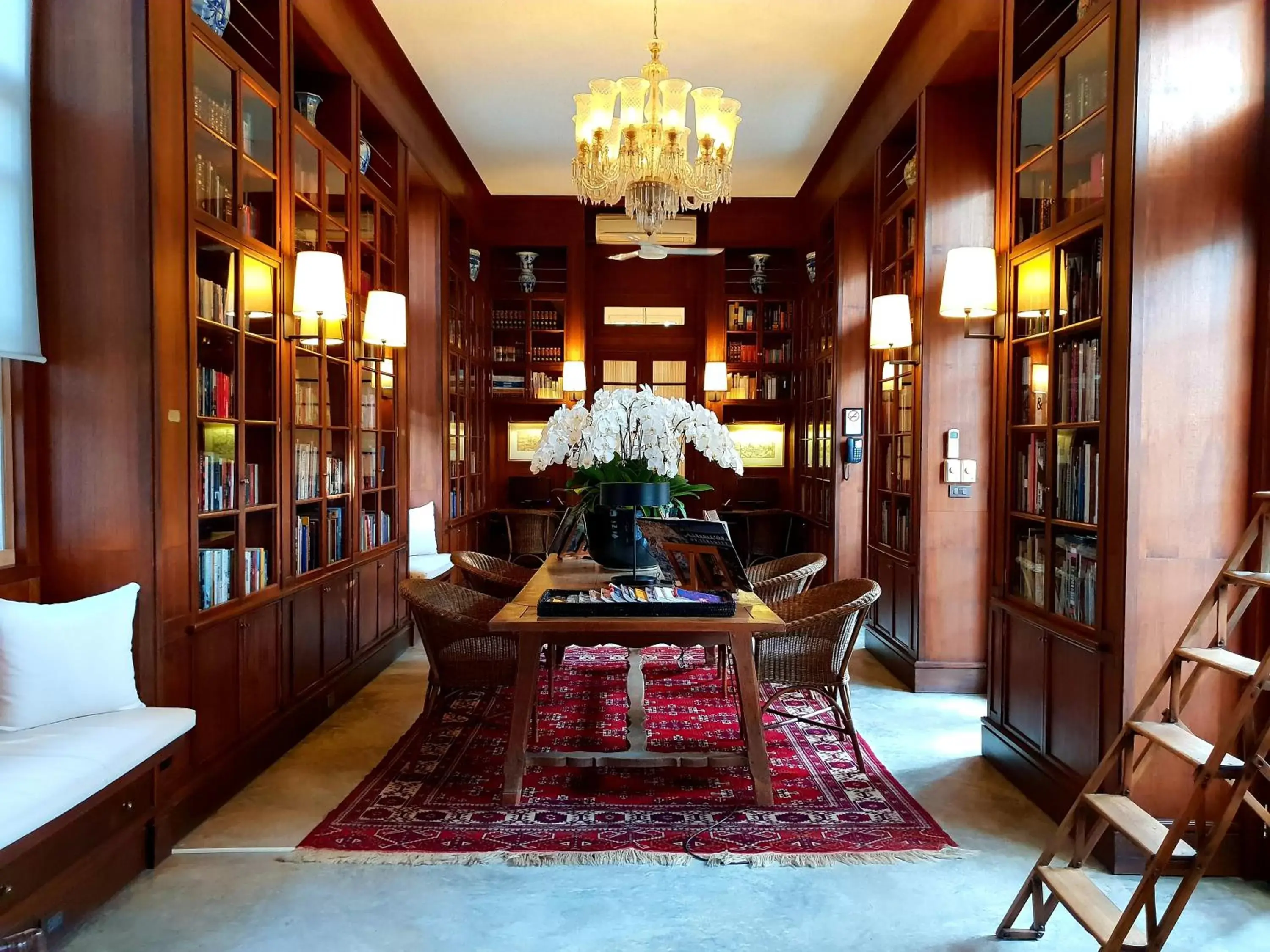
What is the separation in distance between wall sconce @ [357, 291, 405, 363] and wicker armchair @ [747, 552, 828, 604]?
8.28 feet

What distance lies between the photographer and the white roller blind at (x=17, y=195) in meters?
2.62

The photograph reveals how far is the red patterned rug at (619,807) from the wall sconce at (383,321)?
213 centimetres

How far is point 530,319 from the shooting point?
9164mm

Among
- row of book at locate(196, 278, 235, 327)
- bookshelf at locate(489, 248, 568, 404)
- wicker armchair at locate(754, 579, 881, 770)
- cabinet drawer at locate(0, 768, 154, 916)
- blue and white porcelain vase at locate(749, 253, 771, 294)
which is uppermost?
blue and white porcelain vase at locate(749, 253, 771, 294)

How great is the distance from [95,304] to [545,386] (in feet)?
21.1

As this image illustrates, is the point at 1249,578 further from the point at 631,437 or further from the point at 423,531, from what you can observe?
the point at 423,531

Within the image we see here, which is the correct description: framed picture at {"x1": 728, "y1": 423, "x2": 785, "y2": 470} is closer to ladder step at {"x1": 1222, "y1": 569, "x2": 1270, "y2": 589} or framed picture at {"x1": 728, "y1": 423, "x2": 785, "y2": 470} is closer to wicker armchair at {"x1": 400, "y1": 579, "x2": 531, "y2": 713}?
wicker armchair at {"x1": 400, "y1": 579, "x2": 531, "y2": 713}

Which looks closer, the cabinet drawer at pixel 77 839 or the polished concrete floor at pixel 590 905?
the cabinet drawer at pixel 77 839

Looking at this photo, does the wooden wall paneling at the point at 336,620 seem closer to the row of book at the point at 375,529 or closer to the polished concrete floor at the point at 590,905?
the row of book at the point at 375,529

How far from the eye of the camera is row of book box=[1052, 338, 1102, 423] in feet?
9.93

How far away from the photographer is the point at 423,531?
21.6 ft

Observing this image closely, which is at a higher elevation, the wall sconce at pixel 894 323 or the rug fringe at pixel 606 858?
the wall sconce at pixel 894 323

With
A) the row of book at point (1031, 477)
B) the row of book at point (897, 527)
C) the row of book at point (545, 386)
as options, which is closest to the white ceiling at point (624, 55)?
the row of book at point (545, 386)

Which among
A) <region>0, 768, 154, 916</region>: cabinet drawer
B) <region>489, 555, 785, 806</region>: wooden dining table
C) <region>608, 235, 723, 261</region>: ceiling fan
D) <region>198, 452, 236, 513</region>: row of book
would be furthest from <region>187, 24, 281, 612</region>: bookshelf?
<region>608, 235, 723, 261</region>: ceiling fan
